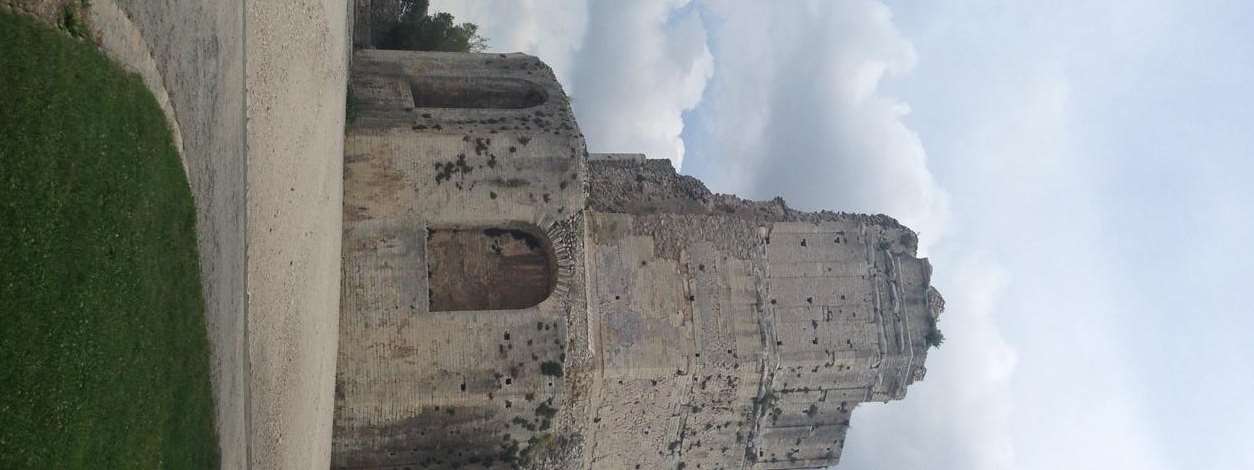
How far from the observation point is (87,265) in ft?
19.9

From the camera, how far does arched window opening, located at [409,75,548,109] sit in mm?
17391

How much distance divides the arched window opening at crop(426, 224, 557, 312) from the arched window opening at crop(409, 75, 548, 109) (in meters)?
2.79

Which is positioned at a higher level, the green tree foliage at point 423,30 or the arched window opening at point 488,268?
the green tree foliage at point 423,30

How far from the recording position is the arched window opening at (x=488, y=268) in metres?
15.8

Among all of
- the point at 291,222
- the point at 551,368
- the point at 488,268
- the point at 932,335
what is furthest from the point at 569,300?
the point at 932,335

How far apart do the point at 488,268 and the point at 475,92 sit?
3.57m

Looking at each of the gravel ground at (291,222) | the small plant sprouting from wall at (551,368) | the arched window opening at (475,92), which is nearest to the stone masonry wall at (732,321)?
the small plant sprouting from wall at (551,368)

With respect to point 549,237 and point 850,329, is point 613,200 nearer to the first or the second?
point 549,237

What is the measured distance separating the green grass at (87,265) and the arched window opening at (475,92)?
33.0 feet

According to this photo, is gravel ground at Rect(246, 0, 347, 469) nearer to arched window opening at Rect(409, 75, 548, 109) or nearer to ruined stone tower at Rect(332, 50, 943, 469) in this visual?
ruined stone tower at Rect(332, 50, 943, 469)

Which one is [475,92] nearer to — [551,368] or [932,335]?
[551,368]

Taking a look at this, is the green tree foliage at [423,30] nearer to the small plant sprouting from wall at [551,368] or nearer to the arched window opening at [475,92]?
the arched window opening at [475,92]

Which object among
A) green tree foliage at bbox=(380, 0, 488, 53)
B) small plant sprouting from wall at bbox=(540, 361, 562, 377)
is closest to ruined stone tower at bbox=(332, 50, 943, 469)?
small plant sprouting from wall at bbox=(540, 361, 562, 377)

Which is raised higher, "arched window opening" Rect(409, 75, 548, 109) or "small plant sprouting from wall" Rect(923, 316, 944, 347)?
"arched window opening" Rect(409, 75, 548, 109)
